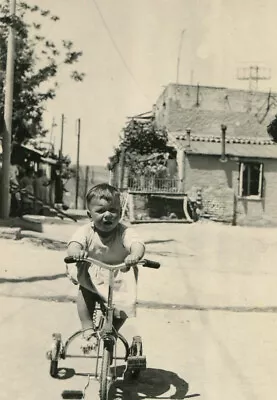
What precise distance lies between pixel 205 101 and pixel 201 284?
75.5 feet

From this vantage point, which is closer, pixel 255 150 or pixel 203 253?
pixel 203 253

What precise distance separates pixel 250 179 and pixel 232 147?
1.81 metres

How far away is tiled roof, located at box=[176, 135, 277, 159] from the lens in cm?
2266

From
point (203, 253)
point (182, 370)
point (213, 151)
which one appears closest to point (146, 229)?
point (203, 253)

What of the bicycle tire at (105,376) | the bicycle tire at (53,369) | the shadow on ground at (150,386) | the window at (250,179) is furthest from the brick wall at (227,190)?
the bicycle tire at (105,376)

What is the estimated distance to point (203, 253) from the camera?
12.0 m

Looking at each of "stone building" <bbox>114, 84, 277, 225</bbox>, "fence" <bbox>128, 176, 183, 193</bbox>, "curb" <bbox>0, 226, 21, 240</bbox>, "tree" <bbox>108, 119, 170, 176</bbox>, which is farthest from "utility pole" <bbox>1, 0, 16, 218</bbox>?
"tree" <bbox>108, 119, 170, 176</bbox>

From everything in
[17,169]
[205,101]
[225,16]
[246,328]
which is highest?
[205,101]

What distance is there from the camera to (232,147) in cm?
2378

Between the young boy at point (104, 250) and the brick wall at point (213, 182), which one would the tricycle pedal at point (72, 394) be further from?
the brick wall at point (213, 182)

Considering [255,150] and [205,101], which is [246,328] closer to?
[255,150]

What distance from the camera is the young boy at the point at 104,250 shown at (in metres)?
3.39

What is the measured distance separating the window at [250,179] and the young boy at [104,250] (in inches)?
771

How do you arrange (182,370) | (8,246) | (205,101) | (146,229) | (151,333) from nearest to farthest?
(182,370) < (151,333) < (8,246) < (146,229) < (205,101)
